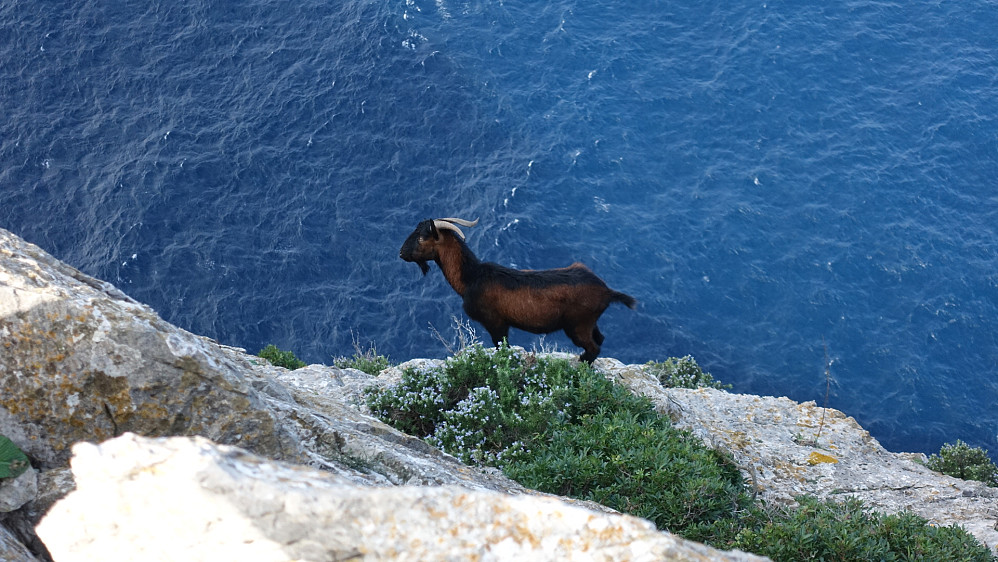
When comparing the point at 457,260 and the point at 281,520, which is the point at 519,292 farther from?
the point at 281,520

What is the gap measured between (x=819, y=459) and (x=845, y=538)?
20.3 feet

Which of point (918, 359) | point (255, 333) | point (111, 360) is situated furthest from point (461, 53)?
point (111, 360)

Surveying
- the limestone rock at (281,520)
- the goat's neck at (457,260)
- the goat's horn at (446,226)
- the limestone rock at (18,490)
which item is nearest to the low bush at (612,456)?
the goat's neck at (457,260)

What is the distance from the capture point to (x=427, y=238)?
54.0 ft

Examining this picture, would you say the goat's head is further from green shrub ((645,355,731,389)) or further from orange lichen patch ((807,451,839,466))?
orange lichen patch ((807,451,839,466))

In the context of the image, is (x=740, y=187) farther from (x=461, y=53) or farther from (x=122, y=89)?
(x=122, y=89)

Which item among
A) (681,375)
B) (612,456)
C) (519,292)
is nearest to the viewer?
(612,456)

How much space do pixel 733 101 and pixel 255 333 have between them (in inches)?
1099

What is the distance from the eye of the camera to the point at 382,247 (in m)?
41.7

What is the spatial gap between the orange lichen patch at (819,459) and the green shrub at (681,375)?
17.4 ft

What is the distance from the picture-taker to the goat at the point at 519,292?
15.8m

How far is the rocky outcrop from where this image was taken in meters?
3.91

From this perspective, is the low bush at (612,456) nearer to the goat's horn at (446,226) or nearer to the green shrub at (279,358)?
the goat's horn at (446,226)

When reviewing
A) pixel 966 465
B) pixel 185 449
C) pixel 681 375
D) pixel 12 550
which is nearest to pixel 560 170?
pixel 681 375
